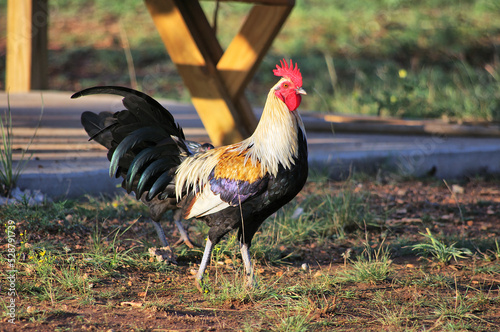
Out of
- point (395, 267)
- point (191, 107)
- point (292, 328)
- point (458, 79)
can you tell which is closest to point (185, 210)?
point (292, 328)

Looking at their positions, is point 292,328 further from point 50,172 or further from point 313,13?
point 313,13

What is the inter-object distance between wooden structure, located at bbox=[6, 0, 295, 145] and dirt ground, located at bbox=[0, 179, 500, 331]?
1.64 m

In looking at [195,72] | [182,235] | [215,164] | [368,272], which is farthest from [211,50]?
[368,272]

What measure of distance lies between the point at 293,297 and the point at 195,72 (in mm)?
3022

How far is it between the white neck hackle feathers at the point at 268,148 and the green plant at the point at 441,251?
1.35 meters

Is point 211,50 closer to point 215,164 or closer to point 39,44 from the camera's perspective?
point 215,164

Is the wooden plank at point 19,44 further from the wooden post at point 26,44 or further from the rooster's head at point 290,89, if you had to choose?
the rooster's head at point 290,89

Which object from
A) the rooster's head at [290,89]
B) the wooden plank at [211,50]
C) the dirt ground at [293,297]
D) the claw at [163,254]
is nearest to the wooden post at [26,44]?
the wooden plank at [211,50]

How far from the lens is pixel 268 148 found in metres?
3.46

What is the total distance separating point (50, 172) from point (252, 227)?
2292mm

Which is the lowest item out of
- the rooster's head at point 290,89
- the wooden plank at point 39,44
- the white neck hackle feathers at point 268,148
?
the wooden plank at point 39,44

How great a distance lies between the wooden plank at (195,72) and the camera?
559cm

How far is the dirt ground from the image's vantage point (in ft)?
10.2

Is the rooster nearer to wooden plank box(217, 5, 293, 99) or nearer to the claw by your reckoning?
the claw
